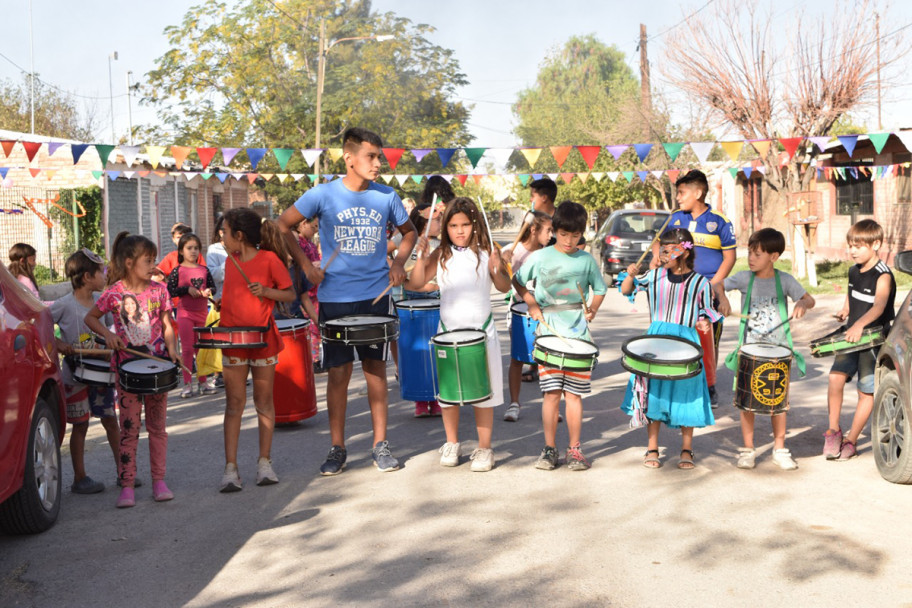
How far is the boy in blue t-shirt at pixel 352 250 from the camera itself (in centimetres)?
641

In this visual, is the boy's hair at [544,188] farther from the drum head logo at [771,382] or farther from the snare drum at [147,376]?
the snare drum at [147,376]

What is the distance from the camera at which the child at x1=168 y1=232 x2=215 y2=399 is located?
9.31m

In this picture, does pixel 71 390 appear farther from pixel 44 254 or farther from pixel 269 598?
pixel 44 254

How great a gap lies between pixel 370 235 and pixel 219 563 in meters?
2.43

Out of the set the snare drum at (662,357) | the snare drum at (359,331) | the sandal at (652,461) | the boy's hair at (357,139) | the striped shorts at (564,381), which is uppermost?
the boy's hair at (357,139)

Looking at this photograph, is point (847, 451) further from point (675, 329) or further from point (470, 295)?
point (470, 295)

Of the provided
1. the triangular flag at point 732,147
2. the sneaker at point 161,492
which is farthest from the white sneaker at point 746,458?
the triangular flag at point 732,147

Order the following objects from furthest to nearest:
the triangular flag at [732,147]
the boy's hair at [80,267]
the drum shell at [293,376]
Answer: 1. the triangular flag at [732,147]
2. the drum shell at [293,376]
3. the boy's hair at [80,267]

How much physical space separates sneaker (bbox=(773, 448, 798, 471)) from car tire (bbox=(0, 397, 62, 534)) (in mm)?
4346

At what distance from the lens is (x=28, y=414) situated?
5.02 metres

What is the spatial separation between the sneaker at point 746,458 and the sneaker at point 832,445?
0.50 m

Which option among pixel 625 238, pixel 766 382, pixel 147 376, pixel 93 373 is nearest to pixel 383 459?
pixel 147 376

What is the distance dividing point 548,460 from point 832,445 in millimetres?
1873

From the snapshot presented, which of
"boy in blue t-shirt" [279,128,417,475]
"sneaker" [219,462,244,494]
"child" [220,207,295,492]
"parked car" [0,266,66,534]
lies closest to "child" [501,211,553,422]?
"boy in blue t-shirt" [279,128,417,475]
